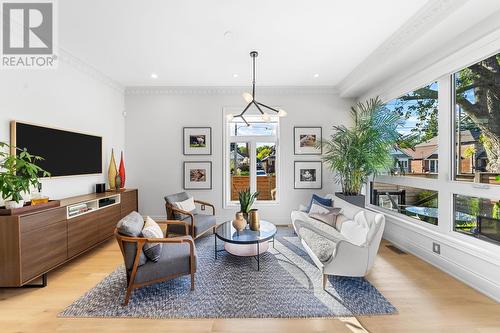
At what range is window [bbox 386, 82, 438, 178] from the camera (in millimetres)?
3139

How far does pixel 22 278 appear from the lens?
2.20 metres

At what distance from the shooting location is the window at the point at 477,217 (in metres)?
2.37

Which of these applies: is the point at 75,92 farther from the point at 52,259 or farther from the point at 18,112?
the point at 52,259

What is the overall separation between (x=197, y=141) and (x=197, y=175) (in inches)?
29.5

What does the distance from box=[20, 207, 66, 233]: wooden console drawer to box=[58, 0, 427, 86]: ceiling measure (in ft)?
7.38

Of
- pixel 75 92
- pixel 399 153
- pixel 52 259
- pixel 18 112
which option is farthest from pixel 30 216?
pixel 399 153

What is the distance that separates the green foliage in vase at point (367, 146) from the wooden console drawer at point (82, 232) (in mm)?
4052

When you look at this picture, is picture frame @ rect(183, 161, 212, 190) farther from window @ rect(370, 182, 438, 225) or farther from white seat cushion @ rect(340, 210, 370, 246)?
Answer: window @ rect(370, 182, 438, 225)

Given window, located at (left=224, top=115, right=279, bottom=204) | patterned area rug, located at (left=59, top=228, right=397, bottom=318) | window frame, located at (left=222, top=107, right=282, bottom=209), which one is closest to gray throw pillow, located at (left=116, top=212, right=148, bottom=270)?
patterned area rug, located at (left=59, top=228, right=397, bottom=318)

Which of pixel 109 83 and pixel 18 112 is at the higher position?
pixel 109 83

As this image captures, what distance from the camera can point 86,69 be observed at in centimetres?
368

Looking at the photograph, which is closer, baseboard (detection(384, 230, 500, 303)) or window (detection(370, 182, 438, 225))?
baseboard (detection(384, 230, 500, 303))

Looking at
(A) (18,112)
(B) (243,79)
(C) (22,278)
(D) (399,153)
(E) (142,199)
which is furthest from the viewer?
(E) (142,199)

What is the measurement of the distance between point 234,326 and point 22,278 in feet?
7.30
